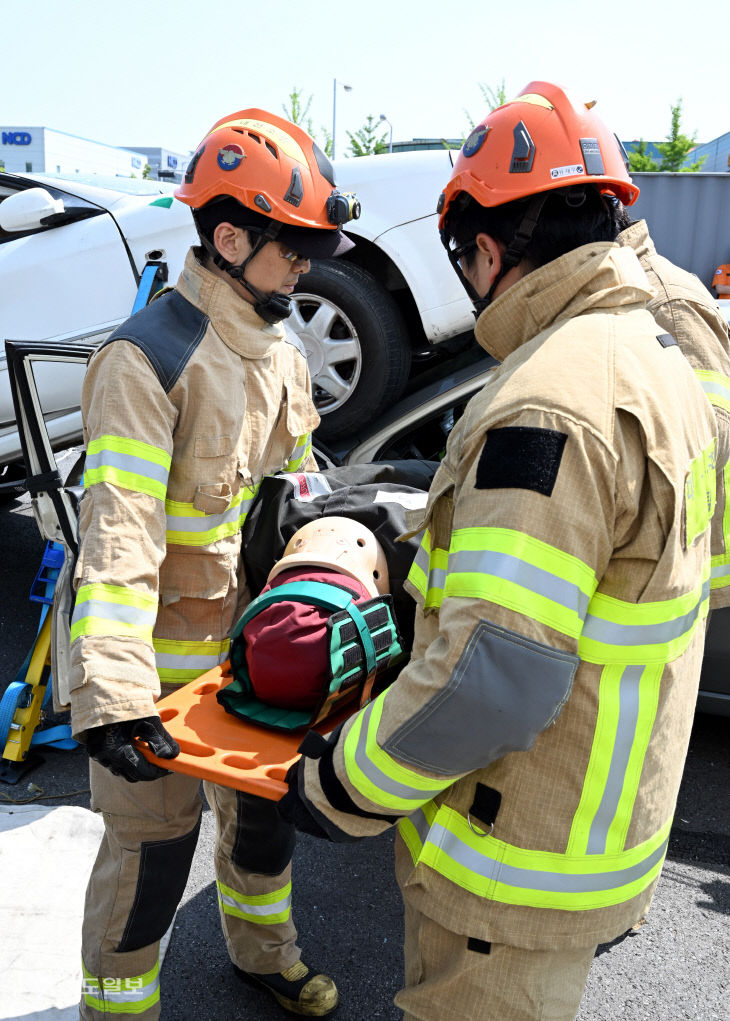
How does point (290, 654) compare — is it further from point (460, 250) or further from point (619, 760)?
point (460, 250)

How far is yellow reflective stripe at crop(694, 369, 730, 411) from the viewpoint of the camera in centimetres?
225

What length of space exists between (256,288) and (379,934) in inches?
79.3

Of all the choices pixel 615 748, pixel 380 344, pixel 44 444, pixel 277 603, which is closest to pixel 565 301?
pixel 615 748

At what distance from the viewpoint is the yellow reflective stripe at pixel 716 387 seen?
2246 mm

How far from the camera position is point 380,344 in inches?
167

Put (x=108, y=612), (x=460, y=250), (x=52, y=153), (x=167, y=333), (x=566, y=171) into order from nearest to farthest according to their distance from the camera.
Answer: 1. (x=566, y=171)
2. (x=460, y=250)
3. (x=108, y=612)
4. (x=167, y=333)
5. (x=52, y=153)

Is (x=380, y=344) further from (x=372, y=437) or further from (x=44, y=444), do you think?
(x=44, y=444)

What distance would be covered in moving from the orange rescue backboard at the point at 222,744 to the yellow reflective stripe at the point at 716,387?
1.25m

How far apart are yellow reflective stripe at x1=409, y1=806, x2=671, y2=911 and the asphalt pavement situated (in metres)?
1.14

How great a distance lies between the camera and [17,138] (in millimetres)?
44281

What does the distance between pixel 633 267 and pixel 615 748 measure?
2.54ft

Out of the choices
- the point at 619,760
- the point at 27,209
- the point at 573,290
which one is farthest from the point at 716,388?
the point at 27,209

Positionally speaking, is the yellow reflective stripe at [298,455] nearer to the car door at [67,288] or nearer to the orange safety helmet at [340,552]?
the orange safety helmet at [340,552]

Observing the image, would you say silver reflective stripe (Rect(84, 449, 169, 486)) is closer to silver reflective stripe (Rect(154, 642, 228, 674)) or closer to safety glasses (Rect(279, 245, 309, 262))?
silver reflective stripe (Rect(154, 642, 228, 674))
